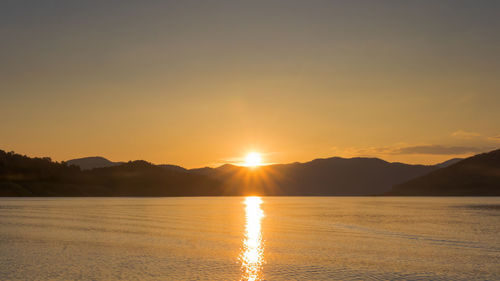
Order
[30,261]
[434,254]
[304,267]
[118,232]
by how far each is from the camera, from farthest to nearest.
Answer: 1. [118,232]
2. [434,254]
3. [30,261]
4. [304,267]

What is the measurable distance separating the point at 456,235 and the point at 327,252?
80.9 feet

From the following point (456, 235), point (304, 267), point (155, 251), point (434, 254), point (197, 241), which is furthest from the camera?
point (456, 235)

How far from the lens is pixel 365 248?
49625 mm

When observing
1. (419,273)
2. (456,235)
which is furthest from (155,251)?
(456,235)

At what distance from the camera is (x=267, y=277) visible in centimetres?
3394

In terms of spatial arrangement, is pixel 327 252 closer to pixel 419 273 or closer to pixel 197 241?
pixel 419 273

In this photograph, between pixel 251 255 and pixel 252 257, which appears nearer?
pixel 252 257

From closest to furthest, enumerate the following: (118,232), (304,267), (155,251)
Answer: (304,267), (155,251), (118,232)

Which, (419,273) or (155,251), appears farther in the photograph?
(155,251)

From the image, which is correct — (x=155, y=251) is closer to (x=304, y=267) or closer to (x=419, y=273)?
(x=304, y=267)

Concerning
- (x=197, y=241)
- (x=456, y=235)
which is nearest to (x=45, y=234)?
(x=197, y=241)

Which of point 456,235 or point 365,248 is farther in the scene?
point 456,235

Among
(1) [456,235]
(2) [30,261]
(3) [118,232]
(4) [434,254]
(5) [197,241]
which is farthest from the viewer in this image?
(3) [118,232]

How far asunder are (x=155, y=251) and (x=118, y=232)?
23317mm
